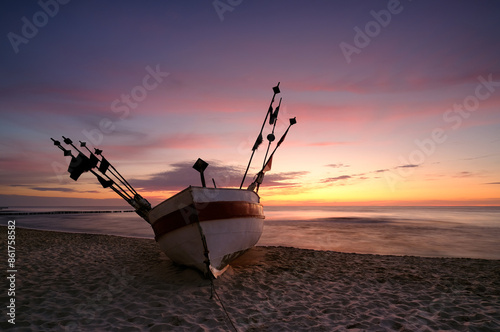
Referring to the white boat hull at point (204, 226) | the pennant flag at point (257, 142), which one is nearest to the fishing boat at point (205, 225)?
the white boat hull at point (204, 226)

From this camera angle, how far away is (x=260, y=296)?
277 inches

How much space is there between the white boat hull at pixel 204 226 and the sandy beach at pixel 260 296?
67cm

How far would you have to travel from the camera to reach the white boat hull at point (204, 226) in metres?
7.59

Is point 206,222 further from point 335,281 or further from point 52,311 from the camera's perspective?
point 335,281

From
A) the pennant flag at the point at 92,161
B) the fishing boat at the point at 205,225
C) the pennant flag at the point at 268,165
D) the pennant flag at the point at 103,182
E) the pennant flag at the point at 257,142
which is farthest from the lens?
the pennant flag at the point at 268,165

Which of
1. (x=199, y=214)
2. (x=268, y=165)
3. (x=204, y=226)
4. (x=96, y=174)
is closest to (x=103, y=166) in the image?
(x=96, y=174)

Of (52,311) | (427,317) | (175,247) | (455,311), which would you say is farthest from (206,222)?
(455,311)

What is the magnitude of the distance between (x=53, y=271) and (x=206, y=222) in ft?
20.3

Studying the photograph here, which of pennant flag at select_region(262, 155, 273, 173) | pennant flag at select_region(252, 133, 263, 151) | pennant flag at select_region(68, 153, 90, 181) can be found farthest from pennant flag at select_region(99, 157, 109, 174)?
pennant flag at select_region(262, 155, 273, 173)

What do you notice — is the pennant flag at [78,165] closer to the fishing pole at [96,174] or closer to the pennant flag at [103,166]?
the fishing pole at [96,174]

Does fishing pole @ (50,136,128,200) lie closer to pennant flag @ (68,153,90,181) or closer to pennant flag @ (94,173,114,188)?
pennant flag @ (94,173,114,188)

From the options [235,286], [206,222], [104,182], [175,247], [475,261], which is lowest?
[475,261]

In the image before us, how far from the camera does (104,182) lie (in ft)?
36.7

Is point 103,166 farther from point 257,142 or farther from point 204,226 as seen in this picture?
point 257,142
